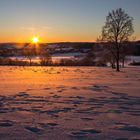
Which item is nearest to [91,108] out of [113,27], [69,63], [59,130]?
[59,130]

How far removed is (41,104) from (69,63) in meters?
51.0

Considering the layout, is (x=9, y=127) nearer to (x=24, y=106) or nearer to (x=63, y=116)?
(x=63, y=116)

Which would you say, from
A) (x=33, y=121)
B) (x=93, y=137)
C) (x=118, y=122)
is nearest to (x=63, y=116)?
(x=33, y=121)

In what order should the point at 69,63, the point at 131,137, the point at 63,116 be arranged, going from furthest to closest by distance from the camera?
the point at 69,63, the point at 63,116, the point at 131,137

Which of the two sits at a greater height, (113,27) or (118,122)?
(113,27)

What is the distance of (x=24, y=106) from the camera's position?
984 centimetres

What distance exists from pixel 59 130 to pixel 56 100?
4.30 metres

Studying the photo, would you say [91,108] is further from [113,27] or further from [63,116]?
[113,27]

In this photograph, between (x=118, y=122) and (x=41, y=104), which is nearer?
(x=118, y=122)

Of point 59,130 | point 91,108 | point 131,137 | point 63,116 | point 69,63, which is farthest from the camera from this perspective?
point 69,63

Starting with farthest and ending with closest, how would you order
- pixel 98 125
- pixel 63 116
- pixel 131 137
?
pixel 63 116
pixel 98 125
pixel 131 137

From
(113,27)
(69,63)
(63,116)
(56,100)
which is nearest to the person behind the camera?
(63,116)

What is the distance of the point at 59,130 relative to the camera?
6.82m

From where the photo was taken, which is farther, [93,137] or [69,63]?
[69,63]
